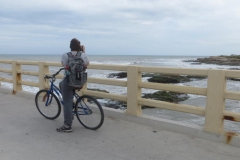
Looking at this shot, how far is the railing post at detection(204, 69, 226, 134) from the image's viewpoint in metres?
4.46

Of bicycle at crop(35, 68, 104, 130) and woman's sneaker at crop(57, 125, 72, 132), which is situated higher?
bicycle at crop(35, 68, 104, 130)

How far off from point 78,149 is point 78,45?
1.88 meters

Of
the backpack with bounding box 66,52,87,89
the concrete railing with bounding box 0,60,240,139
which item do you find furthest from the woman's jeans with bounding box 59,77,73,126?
the concrete railing with bounding box 0,60,240,139

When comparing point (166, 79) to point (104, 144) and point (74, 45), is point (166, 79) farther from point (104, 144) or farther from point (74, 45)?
point (104, 144)

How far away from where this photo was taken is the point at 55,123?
18.4 feet

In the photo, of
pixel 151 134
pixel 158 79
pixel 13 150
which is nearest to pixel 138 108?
pixel 151 134

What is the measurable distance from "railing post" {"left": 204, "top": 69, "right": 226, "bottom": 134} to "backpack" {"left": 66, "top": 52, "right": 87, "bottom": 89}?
2290mm

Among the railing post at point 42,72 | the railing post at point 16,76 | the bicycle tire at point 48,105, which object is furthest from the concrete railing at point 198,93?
the railing post at point 16,76

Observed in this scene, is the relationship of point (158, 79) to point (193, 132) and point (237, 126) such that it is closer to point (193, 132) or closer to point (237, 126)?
point (237, 126)

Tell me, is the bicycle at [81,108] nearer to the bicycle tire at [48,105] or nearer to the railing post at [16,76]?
the bicycle tire at [48,105]

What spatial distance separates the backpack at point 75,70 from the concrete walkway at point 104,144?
3.19ft

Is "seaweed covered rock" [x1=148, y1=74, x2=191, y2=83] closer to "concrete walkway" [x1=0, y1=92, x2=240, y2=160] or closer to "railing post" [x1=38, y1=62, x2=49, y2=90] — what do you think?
"railing post" [x1=38, y1=62, x2=49, y2=90]

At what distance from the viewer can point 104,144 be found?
4410 mm

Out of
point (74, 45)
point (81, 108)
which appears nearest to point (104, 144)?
point (81, 108)
